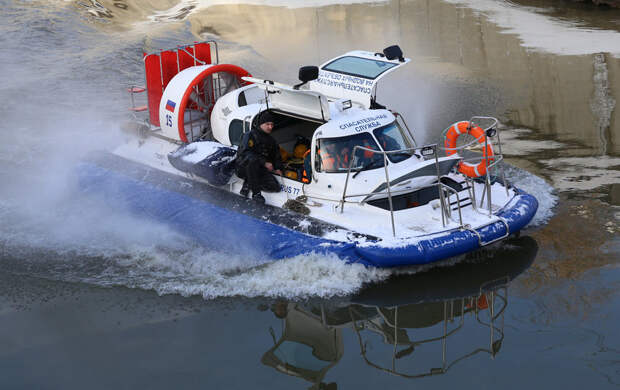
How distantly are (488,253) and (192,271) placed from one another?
3205 millimetres

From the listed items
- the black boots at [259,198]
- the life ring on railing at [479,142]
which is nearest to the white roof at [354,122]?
the life ring on railing at [479,142]

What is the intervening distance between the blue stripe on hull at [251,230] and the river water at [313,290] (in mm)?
142

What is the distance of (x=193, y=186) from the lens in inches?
333

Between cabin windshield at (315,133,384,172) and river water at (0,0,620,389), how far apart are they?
3.75 ft

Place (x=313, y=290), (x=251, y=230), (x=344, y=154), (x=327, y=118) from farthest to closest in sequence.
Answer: (x=327, y=118)
(x=344, y=154)
(x=251, y=230)
(x=313, y=290)

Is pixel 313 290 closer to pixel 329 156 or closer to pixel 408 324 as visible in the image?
pixel 408 324

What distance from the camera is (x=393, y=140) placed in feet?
25.7

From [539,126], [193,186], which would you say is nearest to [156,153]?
[193,186]

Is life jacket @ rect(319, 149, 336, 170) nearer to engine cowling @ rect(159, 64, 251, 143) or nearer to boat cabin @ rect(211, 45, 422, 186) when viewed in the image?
boat cabin @ rect(211, 45, 422, 186)

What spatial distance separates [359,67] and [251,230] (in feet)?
7.98

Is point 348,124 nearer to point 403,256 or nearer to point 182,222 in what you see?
point 403,256

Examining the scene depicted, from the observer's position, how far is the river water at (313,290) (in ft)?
19.5

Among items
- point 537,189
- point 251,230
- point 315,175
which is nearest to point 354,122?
point 315,175

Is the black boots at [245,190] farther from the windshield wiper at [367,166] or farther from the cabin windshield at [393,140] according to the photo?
the cabin windshield at [393,140]
